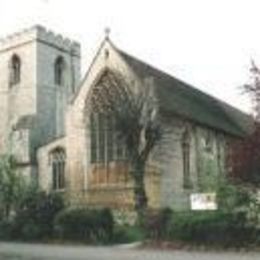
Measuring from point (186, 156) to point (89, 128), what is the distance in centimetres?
641

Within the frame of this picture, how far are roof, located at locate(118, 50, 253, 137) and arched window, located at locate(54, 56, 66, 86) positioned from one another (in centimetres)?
960

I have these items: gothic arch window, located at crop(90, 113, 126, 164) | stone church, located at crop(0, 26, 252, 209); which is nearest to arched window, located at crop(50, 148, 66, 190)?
stone church, located at crop(0, 26, 252, 209)

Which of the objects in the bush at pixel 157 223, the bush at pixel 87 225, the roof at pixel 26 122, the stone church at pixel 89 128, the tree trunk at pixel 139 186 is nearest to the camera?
the bush at pixel 157 223

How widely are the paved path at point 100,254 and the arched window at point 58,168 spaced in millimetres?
21656

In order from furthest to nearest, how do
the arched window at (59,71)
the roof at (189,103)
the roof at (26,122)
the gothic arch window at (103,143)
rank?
the arched window at (59,71) < the roof at (26,122) < the roof at (189,103) < the gothic arch window at (103,143)

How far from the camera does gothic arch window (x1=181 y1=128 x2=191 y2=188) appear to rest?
173ft

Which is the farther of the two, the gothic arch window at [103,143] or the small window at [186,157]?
the small window at [186,157]

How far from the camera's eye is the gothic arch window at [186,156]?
5285 cm

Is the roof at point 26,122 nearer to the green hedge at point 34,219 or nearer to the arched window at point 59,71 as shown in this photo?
the arched window at point 59,71

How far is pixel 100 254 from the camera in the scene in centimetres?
3025

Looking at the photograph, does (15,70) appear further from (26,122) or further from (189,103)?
(189,103)

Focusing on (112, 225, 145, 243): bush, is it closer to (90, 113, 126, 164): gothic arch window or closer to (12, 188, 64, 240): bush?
(12, 188, 64, 240): bush

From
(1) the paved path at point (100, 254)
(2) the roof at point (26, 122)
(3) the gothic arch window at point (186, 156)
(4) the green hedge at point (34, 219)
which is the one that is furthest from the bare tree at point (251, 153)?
(2) the roof at point (26, 122)

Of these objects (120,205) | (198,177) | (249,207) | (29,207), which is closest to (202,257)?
(249,207)
